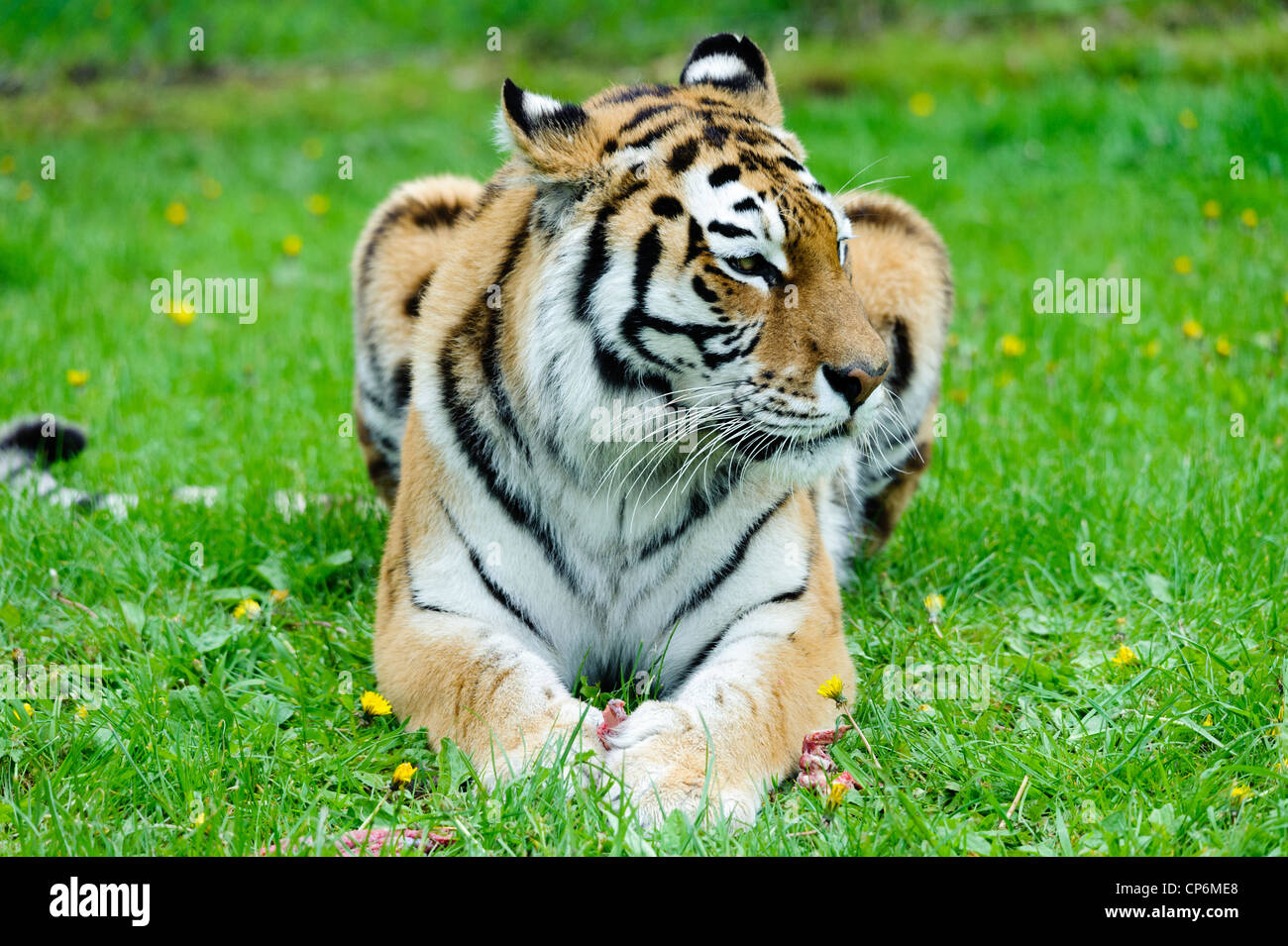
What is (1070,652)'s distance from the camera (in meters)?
3.38

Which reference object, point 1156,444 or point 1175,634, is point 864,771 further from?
point 1156,444

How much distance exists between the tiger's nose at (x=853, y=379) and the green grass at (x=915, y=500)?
0.78 metres

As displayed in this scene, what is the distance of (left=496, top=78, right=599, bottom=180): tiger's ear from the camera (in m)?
2.85

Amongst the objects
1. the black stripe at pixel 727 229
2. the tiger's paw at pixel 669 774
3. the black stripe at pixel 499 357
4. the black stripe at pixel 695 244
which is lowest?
the tiger's paw at pixel 669 774

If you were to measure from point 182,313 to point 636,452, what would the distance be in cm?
376

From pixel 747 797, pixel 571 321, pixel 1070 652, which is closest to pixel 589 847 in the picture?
pixel 747 797

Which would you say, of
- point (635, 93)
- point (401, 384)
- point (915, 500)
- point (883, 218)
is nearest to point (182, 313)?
point (401, 384)

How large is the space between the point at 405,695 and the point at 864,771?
108 centimetres

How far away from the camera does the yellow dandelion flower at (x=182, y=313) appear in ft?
19.8

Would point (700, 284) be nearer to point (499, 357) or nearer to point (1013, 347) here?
point (499, 357)

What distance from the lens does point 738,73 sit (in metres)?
3.42

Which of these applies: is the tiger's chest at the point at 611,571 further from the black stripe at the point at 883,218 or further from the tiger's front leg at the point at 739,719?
the black stripe at the point at 883,218

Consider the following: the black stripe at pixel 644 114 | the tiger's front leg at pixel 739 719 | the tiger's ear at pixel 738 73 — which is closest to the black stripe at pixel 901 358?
the tiger's ear at pixel 738 73

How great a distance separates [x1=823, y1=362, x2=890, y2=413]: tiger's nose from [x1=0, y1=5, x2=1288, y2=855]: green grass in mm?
777
